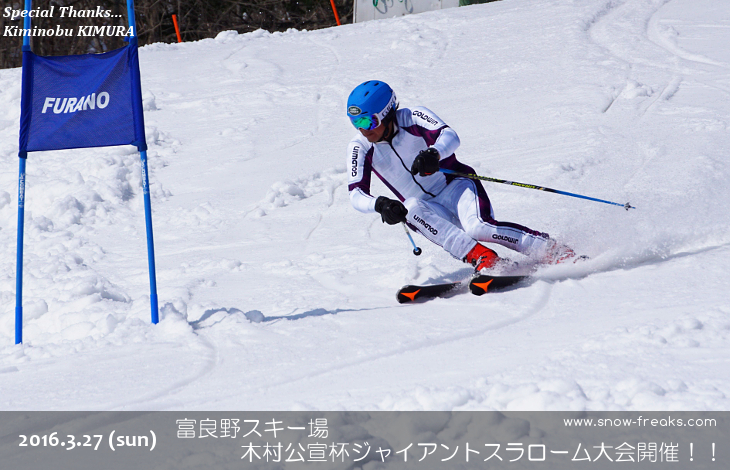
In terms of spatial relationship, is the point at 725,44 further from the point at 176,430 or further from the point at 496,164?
the point at 176,430

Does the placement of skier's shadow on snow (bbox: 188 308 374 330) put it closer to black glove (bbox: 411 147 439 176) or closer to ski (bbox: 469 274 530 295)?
ski (bbox: 469 274 530 295)

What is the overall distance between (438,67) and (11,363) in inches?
364

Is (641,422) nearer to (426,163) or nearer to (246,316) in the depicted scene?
(426,163)

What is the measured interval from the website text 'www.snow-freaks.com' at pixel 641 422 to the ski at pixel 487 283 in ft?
5.80

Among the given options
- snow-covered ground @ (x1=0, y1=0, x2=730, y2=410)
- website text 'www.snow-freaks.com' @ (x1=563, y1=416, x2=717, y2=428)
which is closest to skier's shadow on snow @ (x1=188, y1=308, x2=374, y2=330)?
snow-covered ground @ (x1=0, y1=0, x2=730, y2=410)

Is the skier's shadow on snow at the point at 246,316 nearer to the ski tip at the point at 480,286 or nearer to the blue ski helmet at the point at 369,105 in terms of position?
the ski tip at the point at 480,286

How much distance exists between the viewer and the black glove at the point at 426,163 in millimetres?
4328

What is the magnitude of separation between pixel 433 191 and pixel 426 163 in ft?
1.98

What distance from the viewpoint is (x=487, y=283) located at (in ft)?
13.9

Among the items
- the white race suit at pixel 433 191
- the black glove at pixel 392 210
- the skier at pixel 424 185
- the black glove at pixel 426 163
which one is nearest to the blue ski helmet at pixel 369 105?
the skier at pixel 424 185

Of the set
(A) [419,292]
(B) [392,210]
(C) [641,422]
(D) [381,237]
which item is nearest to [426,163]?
(B) [392,210]

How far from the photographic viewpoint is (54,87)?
4191 mm

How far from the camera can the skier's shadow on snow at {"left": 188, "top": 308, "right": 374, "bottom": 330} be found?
4.21 metres

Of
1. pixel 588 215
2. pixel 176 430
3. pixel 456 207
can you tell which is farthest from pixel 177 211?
pixel 176 430
